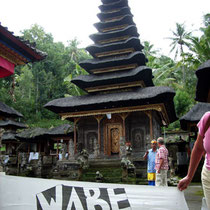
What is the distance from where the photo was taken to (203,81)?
31.5ft

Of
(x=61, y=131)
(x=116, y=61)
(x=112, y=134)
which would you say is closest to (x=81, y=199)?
(x=112, y=134)

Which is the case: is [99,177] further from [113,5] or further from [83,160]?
[113,5]

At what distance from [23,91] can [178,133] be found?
25408 mm

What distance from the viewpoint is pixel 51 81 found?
142 ft

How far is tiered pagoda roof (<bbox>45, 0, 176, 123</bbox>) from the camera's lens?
631 inches

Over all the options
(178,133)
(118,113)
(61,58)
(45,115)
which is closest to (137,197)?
(118,113)

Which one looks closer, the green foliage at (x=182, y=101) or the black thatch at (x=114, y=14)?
the black thatch at (x=114, y=14)

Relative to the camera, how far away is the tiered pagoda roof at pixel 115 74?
16027 millimetres

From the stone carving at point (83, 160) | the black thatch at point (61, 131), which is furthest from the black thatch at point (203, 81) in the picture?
the black thatch at point (61, 131)

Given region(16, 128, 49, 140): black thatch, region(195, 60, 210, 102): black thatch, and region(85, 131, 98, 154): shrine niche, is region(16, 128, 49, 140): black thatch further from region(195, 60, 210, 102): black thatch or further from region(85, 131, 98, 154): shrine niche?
region(195, 60, 210, 102): black thatch

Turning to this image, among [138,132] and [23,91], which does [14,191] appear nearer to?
[138,132]

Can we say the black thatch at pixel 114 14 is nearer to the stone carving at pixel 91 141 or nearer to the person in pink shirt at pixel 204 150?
the stone carving at pixel 91 141

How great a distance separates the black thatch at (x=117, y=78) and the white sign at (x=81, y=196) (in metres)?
13.4

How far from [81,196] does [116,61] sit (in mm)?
15296
